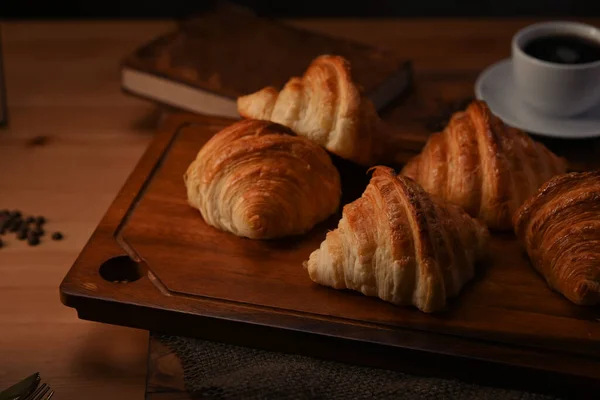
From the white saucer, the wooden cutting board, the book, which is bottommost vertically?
the white saucer

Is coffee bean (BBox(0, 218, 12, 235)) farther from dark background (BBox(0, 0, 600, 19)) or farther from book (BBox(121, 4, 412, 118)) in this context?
dark background (BBox(0, 0, 600, 19))

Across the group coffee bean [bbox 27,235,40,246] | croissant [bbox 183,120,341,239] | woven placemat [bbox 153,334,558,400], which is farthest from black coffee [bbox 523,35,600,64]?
coffee bean [bbox 27,235,40,246]

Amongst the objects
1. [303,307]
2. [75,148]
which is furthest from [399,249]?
[75,148]

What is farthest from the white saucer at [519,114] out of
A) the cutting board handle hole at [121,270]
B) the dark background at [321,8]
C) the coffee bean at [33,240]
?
the coffee bean at [33,240]

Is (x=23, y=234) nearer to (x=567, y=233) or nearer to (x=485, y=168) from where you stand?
(x=485, y=168)

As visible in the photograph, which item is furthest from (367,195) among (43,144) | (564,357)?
(43,144)

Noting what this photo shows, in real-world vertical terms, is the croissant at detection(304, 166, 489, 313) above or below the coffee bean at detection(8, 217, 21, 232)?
above
